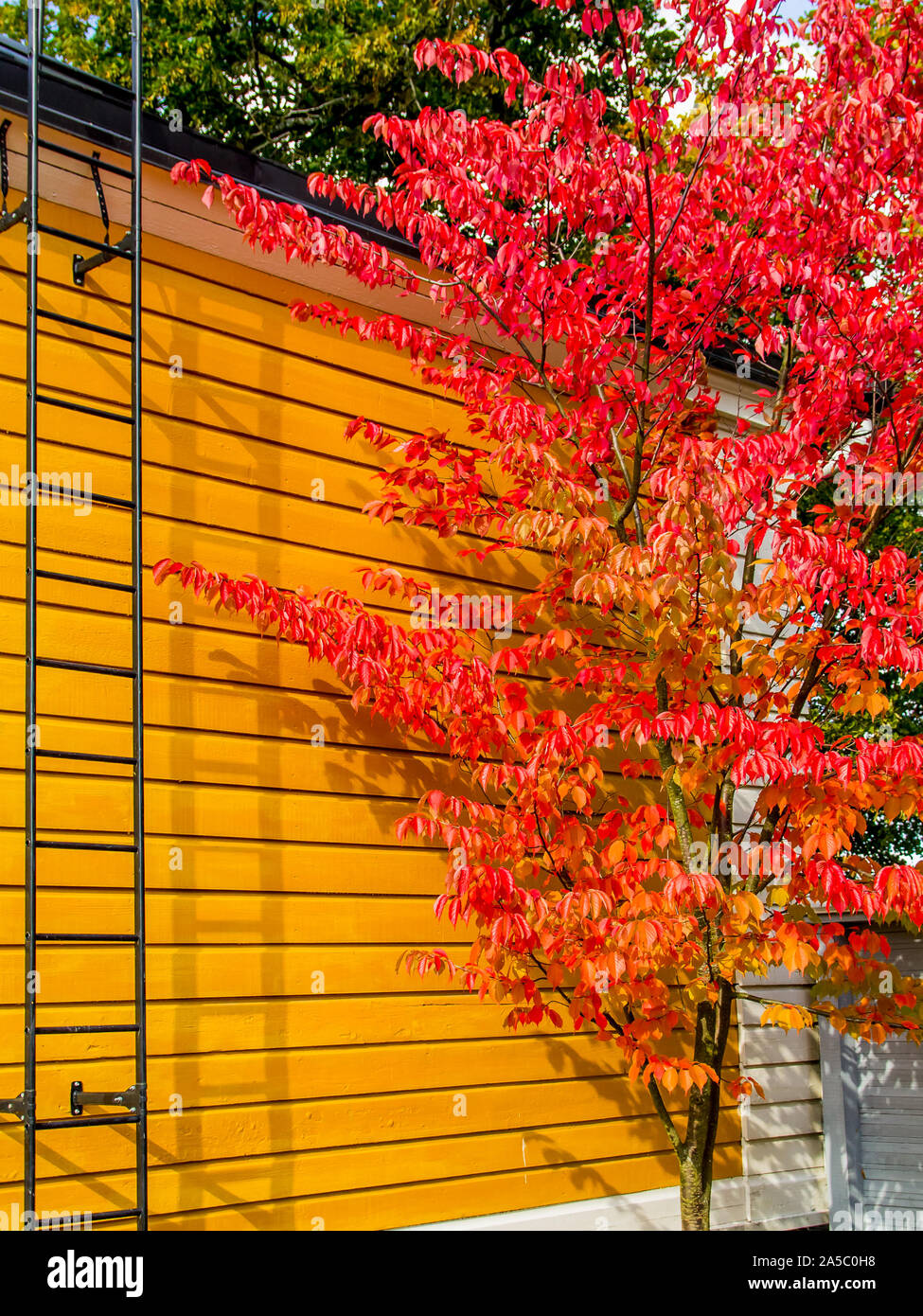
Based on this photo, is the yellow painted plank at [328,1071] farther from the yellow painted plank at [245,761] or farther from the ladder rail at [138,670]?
the yellow painted plank at [245,761]

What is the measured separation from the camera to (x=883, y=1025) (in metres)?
5.48

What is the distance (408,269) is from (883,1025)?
4.53 metres

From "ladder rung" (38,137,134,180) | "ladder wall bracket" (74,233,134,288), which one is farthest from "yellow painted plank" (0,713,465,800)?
"ladder rung" (38,137,134,180)

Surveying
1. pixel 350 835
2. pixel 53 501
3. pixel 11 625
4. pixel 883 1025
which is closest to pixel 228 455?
pixel 53 501

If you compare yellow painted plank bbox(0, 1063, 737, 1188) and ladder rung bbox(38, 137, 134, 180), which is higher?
ladder rung bbox(38, 137, 134, 180)

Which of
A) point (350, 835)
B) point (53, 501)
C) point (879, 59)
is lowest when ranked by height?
point (350, 835)

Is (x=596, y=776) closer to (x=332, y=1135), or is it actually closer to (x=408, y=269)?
(x=332, y=1135)

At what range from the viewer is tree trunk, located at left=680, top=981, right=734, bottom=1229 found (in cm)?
552

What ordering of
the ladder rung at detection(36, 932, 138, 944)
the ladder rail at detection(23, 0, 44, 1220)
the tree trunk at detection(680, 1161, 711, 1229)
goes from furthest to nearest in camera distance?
the tree trunk at detection(680, 1161, 711, 1229), the ladder rung at detection(36, 932, 138, 944), the ladder rail at detection(23, 0, 44, 1220)

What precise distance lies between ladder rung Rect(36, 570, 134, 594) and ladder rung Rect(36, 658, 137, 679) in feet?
1.06

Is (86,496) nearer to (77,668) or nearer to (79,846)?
(77,668)

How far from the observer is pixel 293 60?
18547 millimetres

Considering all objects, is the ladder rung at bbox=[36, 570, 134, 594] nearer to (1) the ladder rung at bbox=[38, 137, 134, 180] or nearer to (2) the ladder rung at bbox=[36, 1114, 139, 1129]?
(1) the ladder rung at bbox=[38, 137, 134, 180]

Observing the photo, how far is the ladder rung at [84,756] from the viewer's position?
4.42 meters
